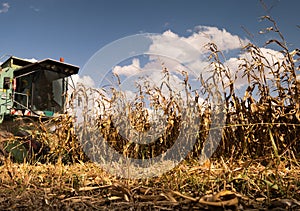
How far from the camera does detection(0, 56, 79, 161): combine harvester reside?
4.89 m

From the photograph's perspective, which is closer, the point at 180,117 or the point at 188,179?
the point at 188,179

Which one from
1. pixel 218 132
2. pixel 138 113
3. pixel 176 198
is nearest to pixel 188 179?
pixel 176 198

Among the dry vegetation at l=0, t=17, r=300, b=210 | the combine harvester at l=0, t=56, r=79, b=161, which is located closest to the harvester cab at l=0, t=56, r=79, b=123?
the combine harvester at l=0, t=56, r=79, b=161

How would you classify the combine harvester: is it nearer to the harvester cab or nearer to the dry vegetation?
the harvester cab

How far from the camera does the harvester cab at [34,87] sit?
16.2 ft

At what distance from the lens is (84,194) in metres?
1.28

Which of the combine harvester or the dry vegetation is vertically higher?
the combine harvester

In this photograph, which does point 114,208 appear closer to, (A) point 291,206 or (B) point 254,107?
(A) point 291,206

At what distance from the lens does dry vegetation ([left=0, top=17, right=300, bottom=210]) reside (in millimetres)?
1081

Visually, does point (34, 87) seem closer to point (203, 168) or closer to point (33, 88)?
point (33, 88)

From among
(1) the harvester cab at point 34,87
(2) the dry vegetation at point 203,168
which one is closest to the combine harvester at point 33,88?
(1) the harvester cab at point 34,87

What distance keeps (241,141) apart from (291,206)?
0.79 meters

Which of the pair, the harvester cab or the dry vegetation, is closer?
the dry vegetation

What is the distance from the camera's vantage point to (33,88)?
5078 mm
